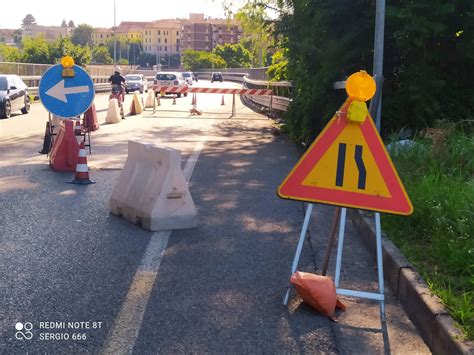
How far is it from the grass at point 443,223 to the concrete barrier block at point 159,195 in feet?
6.93

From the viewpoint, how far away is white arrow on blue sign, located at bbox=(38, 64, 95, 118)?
1021 cm

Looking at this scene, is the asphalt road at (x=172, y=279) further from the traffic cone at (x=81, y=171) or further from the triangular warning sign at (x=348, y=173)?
the triangular warning sign at (x=348, y=173)

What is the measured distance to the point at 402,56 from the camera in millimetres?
12602

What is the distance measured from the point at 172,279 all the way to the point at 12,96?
18873 millimetres

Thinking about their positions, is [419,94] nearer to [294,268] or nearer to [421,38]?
[421,38]

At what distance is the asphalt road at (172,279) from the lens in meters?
4.07

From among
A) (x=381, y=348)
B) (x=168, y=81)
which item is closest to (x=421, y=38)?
(x=381, y=348)

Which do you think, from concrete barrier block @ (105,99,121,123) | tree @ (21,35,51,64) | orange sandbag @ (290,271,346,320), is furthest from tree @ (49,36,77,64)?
orange sandbag @ (290,271,346,320)

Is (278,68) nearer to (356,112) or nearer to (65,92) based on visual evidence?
(65,92)

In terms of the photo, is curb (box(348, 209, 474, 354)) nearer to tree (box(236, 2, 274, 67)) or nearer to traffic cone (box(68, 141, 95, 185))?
traffic cone (box(68, 141, 95, 185))

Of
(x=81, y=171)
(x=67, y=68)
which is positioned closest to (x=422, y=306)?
(x=81, y=171)

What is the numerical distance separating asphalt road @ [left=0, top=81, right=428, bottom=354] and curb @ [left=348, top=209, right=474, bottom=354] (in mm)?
104

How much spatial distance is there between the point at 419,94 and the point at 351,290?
7590 millimetres

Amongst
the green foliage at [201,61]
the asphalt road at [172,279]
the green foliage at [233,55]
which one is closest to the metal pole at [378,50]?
the asphalt road at [172,279]
